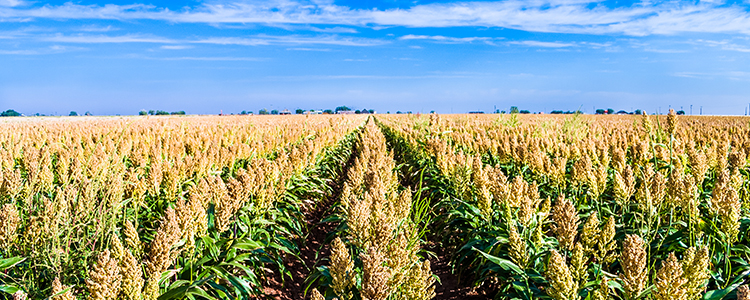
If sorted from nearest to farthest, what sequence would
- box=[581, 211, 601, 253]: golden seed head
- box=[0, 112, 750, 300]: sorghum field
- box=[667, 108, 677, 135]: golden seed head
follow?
box=[0, 112, 750, 300]: sorghum field → box=[581, 211, 601, 253]: golden seed head → box=[667, 108, 677, 135]: golden seed head

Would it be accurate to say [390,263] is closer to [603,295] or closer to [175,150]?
[603,295]

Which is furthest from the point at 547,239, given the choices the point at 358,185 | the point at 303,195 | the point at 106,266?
the point at 303,195

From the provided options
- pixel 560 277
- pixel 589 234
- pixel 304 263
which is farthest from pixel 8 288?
pixel 589 234

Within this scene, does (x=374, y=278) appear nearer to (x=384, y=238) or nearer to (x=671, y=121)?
(x=384, y=238)

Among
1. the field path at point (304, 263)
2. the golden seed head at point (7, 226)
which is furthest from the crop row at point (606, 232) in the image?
the golden seed head at point (7, 226)

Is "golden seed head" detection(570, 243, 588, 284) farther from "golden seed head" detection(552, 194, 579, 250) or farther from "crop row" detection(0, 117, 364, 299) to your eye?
"crop row" detection(0, 117, 364, 299)

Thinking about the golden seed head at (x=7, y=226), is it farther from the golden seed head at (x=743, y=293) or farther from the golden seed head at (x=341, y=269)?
the golden seed head at (x=743, y=293)

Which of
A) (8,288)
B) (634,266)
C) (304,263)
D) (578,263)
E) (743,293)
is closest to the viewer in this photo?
(743,293)

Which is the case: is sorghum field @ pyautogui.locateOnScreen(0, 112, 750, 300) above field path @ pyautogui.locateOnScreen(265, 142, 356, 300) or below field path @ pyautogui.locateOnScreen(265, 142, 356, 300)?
Answer: above

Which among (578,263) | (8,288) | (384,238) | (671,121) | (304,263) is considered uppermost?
(671,121)

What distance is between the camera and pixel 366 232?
2.84 meters

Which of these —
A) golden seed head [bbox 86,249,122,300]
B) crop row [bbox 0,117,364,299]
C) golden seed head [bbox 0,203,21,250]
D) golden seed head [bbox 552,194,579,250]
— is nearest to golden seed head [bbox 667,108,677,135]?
golden seed head [bbox 552,194,579,250]

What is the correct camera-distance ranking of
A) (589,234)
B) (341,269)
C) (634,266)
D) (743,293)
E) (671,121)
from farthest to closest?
(671,121) → (589,234) → (341,269) → (634,266) → (743,293)

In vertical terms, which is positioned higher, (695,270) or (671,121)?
(671,121)
